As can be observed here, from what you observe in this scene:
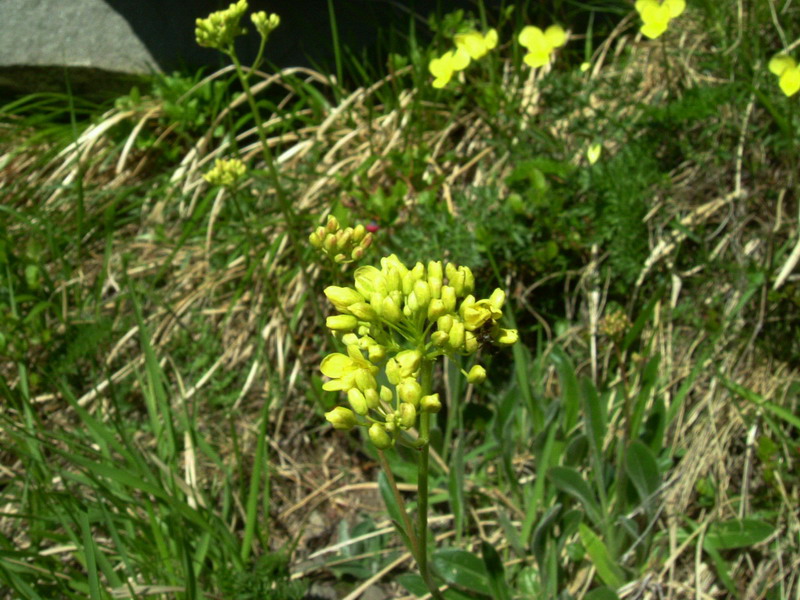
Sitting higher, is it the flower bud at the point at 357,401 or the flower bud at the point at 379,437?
the flower bud at the point at 357,401

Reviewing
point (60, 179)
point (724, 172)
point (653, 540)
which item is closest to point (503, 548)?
point (653, 540)

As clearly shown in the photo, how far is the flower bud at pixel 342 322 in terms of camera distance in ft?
4.70

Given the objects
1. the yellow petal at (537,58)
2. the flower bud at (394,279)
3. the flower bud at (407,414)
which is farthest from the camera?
the yellow petal at (537,58)

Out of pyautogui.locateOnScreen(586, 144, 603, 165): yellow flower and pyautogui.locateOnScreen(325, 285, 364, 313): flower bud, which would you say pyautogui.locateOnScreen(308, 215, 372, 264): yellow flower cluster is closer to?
pyautogui.locateOnScreen(325, 285, 364, 313): flower bud

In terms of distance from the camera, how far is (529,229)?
294 centimetres

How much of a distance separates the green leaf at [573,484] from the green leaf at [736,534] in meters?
0.35

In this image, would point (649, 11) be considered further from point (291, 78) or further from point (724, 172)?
point (291, 78)

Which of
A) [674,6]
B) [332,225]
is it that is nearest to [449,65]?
[674,6]

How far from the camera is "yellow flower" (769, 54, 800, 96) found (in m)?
2.53

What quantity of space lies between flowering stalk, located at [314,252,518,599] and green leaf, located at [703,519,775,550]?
127 cm

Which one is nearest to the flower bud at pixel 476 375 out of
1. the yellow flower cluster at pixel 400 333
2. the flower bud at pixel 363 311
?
the yellow flower cluster at pixel 400 333

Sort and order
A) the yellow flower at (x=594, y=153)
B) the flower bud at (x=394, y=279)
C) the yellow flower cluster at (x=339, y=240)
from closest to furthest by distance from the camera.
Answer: the flower bud at (x=394, y=279), the yellow flower cluster at (x=339, y=240), the yellow flower at (x=594, y=153)

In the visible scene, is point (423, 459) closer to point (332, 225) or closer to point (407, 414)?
point (407, 414)

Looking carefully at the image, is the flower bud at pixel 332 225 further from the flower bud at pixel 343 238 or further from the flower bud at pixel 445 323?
the flower bud at pixel 445 323
